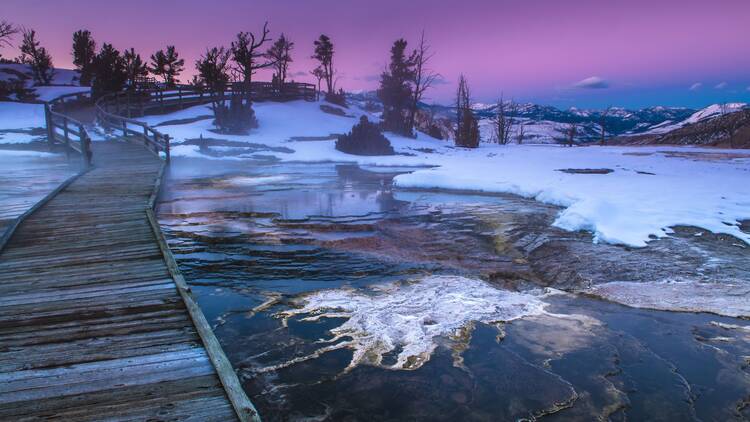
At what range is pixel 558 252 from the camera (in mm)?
7195

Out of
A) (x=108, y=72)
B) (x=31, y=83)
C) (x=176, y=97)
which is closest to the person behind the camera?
(x=108, y=72)

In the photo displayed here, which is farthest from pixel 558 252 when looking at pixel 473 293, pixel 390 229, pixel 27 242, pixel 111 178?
pixel 111 178

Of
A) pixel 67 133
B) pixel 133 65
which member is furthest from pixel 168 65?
pixel 67 133

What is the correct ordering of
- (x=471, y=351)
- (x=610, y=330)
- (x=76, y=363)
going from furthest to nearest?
(x=610, y=330) < (x=471, y=351) < (x=76, y=363)

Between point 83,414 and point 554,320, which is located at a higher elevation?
point 83,414

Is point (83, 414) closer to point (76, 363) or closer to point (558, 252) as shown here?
point (76, 363)

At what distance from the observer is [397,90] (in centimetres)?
3912

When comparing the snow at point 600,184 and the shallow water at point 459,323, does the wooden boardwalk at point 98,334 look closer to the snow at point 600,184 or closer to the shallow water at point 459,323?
the shallow water at point 459,323

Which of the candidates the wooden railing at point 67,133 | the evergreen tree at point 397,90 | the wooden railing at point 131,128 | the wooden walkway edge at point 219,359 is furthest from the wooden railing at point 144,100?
the wooden walkway edge at point 219,359

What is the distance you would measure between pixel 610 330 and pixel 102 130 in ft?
93.2

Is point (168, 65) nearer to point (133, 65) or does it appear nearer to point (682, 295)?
point (133, 65)

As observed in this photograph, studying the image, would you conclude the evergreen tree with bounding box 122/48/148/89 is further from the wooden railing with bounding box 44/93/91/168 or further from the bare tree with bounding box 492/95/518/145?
the bare tree with bounding box 492/95/518/145

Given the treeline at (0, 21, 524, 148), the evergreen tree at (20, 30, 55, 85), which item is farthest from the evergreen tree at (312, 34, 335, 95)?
the evergreen tree at (20, 30, 55, 85)

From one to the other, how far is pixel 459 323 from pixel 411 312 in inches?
21.3
